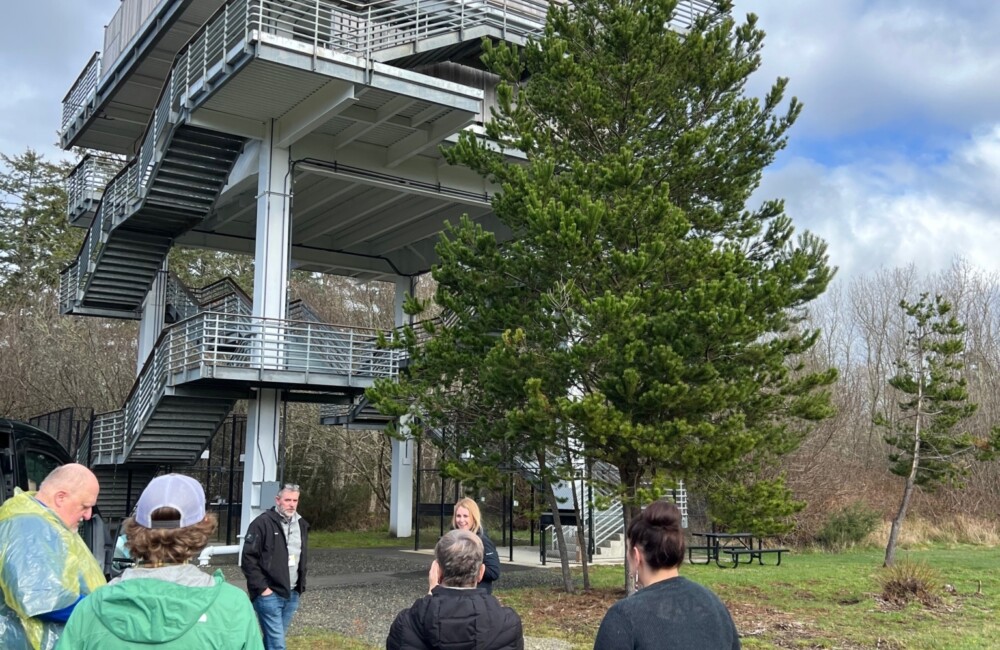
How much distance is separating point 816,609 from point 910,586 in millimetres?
1336

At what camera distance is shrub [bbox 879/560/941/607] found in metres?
12.5

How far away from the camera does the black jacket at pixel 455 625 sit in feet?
13.0

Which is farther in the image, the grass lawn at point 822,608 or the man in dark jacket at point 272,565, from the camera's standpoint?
the grass lawn at point 822,608

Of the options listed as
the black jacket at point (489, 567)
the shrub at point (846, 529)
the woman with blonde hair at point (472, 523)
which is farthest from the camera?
the shrub at point (846, 529)

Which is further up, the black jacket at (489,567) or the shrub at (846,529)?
the black jacket at (489,567)

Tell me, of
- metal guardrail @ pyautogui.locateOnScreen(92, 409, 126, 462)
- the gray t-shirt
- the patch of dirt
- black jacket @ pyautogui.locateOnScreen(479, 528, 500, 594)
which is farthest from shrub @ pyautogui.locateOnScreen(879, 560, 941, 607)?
metal guardrail @ pyautogui.locateOnScreen(92, 409, 126, 462)

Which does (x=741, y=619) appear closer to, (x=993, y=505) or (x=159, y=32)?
(x=159, y=32)

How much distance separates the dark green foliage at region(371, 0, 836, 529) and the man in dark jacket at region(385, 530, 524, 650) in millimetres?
7601

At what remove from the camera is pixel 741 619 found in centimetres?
1177

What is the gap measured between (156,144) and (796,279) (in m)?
12.9

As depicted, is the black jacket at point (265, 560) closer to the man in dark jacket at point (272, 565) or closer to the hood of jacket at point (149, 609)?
the man in dark jacket at point (272, 565)

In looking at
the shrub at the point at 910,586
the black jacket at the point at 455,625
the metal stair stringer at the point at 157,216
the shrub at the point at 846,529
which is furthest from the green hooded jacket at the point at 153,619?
the shrub at the point at 846,529

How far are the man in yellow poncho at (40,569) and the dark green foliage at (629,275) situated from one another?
8.18 meters

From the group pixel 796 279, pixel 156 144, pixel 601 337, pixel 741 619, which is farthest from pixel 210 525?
pixel 156 144
